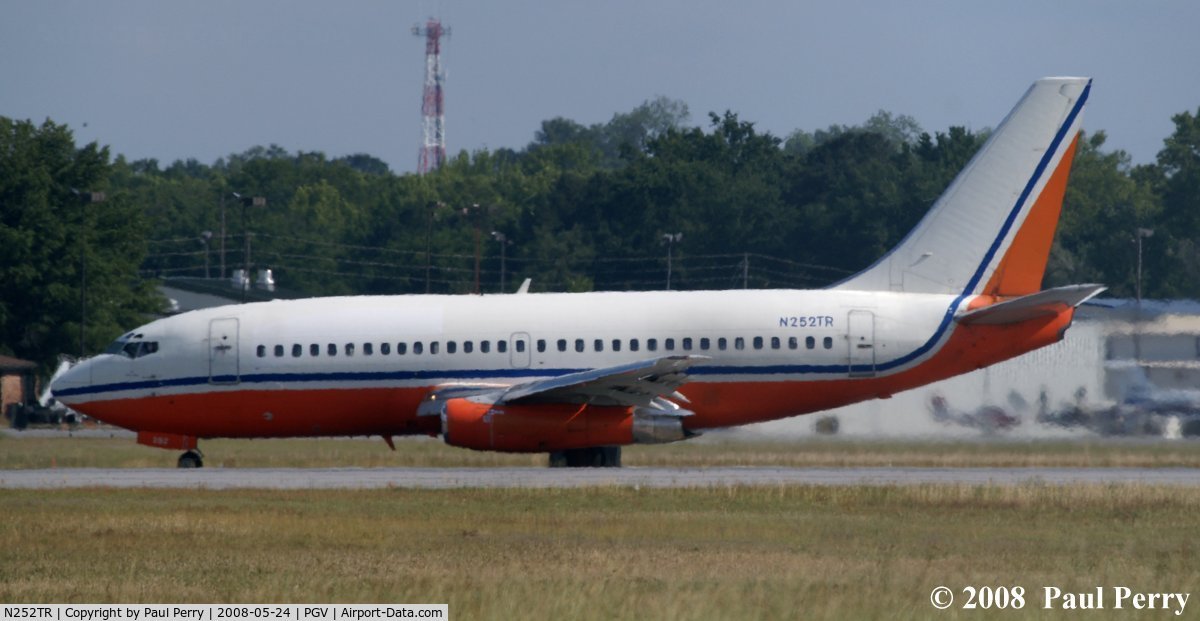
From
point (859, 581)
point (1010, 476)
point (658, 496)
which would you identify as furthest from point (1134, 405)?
point (859, 581)

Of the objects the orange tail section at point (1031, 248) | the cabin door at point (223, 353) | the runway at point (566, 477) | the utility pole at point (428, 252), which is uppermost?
the utility pole at point (428, 252)

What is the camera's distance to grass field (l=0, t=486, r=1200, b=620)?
17906 millimetres

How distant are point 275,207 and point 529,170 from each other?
97.1 ft

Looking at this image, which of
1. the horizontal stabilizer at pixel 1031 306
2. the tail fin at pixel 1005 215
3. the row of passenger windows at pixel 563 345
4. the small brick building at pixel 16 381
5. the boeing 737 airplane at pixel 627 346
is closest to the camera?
the horizontal stabilizer at pixel 1031 306

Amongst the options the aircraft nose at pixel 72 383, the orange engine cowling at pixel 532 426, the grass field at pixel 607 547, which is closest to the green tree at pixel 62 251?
the aircraft nose at pixel 72 383

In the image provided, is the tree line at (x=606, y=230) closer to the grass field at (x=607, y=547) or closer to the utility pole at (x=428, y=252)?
the utility pole at (x=428, y=252)

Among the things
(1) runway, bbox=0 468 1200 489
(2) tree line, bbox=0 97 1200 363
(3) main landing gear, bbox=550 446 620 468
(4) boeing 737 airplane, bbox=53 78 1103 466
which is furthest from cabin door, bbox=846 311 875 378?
(2) tree line, bbox=0 97 1200 363

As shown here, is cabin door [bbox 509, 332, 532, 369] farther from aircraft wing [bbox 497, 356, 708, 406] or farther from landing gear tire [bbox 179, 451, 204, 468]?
landing gear tire [bbox 179, 451, 204, 468]

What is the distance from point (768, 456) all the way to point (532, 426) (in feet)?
24.9

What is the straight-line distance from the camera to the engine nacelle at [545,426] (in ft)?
115

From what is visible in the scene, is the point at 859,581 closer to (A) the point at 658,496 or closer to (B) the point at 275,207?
(A) the point at 658,496

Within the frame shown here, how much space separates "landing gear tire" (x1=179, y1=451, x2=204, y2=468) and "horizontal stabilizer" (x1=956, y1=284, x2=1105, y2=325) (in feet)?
51.0

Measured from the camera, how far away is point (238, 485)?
103 feet

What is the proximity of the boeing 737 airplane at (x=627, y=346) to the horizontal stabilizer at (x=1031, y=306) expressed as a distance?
0.06 m
